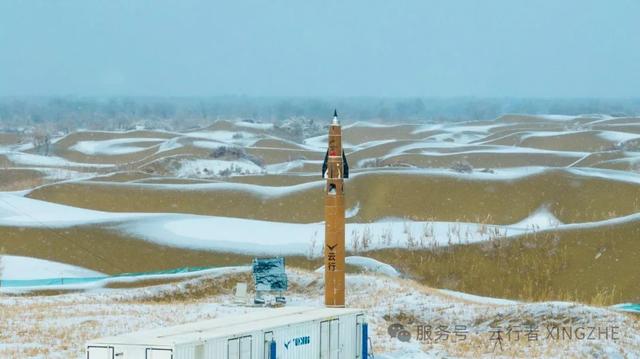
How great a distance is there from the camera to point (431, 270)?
6844 centimetres

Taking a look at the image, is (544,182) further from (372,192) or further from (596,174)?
(372,192)

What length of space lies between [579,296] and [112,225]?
2971 centimetres

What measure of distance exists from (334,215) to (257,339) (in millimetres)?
13592

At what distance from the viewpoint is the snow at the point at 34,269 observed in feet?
215

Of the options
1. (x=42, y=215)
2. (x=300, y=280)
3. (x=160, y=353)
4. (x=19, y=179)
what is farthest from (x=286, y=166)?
(x=160, y=353)

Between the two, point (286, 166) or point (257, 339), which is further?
point (286, 166)

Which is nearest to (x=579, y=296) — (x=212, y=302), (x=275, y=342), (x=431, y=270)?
(x=431, y=270)

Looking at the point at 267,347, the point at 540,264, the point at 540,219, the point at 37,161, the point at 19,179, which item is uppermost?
the point at 267,347

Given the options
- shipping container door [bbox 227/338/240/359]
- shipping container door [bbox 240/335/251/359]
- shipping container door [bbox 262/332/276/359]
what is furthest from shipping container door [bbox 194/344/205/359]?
shipping container door [bbox 262/332/276/359]

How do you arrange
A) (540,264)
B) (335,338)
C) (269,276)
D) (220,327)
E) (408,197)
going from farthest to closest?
1. (408,197)
2. (540,264)
3. (269,276)
4. (335,338)
5. (220,327)

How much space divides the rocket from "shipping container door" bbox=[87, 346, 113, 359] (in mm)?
16299

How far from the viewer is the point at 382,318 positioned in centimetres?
4678

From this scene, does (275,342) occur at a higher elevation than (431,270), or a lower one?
higher

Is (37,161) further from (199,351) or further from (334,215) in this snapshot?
(199,351)
